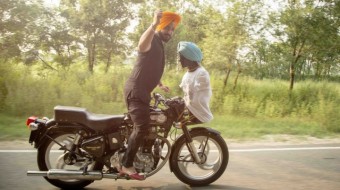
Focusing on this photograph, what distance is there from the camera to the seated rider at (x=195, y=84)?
171 inches

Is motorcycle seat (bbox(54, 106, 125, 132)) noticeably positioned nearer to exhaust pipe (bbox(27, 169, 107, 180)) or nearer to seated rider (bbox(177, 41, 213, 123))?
exhaust pipe (bbox(27, 169, 107, 180))

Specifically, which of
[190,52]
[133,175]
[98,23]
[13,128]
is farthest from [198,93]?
[98,23]

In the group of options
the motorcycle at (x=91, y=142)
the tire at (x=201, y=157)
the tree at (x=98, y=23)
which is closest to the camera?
the motorcycle at (x=91, y=142)

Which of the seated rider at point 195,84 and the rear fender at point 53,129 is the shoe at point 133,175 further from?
the seated rider at point 195,84

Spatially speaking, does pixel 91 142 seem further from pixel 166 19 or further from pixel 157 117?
pixel 166 19

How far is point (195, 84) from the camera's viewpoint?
4336 mm

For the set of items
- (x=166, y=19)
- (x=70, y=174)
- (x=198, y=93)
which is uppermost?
(x=166, y=19)

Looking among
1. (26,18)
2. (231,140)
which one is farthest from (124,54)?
(231,140)

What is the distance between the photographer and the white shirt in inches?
171

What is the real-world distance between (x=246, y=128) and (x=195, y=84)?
15.6ft

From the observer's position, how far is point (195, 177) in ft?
15.4

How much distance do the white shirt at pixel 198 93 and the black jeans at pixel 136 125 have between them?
618 millimetres

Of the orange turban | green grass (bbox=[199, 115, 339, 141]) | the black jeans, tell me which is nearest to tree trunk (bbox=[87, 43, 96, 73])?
green grass (bbox=[199, 115, 339, 141])

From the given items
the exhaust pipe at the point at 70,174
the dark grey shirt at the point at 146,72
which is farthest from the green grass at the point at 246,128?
the dark grey shirt at the point at 146,72
